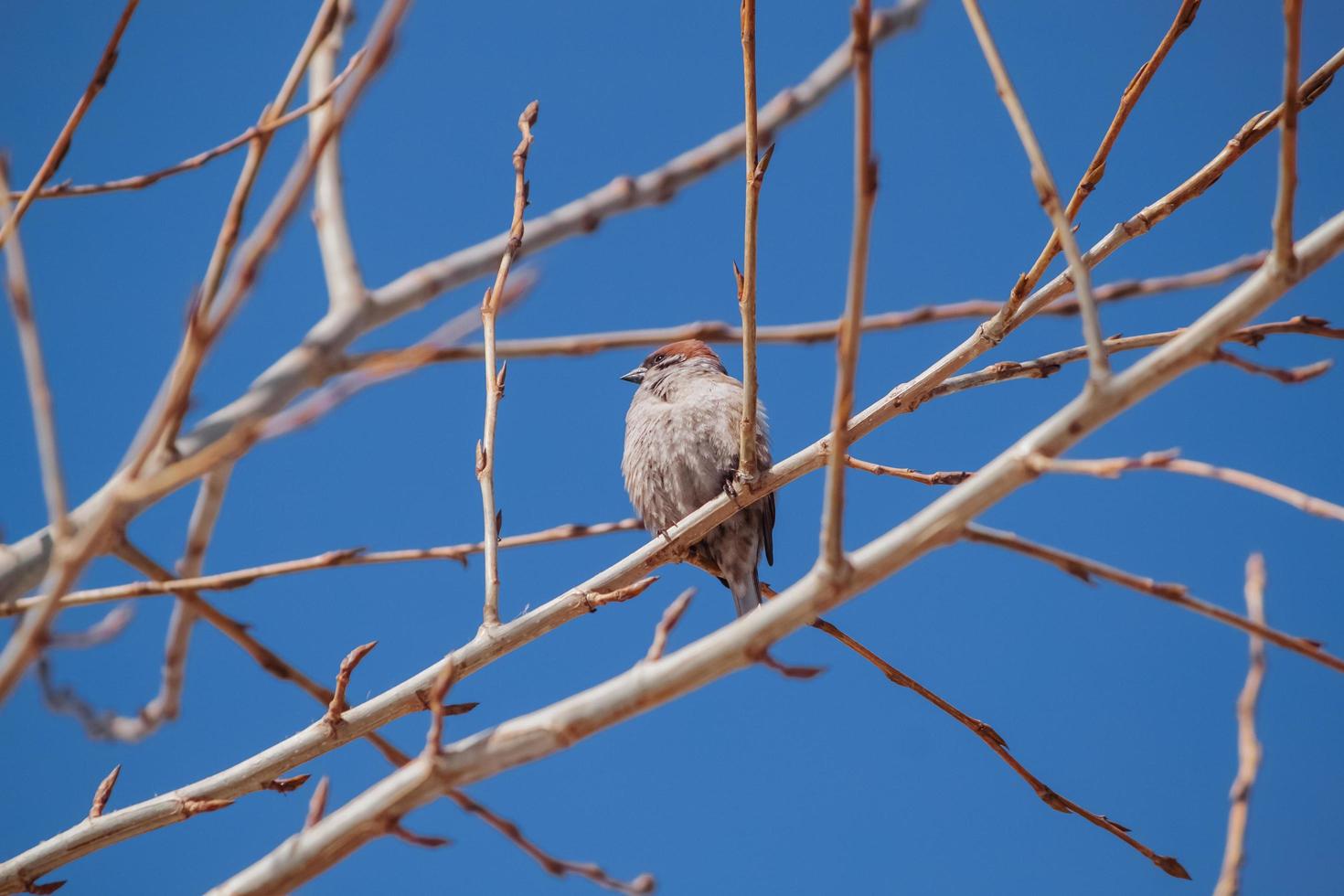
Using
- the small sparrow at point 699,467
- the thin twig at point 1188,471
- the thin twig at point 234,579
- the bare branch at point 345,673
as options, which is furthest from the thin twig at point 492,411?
the small sparrow at point 699,467

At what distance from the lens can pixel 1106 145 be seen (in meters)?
2.58

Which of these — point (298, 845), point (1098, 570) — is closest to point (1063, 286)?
point (1098, 570)

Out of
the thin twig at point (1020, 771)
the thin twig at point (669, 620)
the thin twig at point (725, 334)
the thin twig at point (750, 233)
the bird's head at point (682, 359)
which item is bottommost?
the thin twig at point (1020, 771)

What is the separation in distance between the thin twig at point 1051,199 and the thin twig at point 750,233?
0.42m

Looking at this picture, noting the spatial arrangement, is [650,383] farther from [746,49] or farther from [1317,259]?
[1317,259]

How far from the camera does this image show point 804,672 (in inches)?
65.6

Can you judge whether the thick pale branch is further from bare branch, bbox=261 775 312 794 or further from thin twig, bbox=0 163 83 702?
bare branch, bbox=261 775 312 794

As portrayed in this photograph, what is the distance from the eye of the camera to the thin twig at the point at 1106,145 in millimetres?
2371

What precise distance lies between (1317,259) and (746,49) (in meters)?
0.99

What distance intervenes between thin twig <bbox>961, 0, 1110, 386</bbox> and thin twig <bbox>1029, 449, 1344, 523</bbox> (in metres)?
0.12

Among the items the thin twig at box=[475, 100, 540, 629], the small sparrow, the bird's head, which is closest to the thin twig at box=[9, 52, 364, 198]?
the thin twig at box=[475, 100, 540, 629]

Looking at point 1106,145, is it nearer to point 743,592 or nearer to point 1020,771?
point 1020,771

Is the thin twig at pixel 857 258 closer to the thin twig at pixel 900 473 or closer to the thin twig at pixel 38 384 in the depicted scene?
the thin twig at pixel 38 384

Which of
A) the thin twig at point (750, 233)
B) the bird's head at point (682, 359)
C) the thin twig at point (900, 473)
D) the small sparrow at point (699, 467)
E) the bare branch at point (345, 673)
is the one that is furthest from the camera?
the bird's head at point (682, 359)
